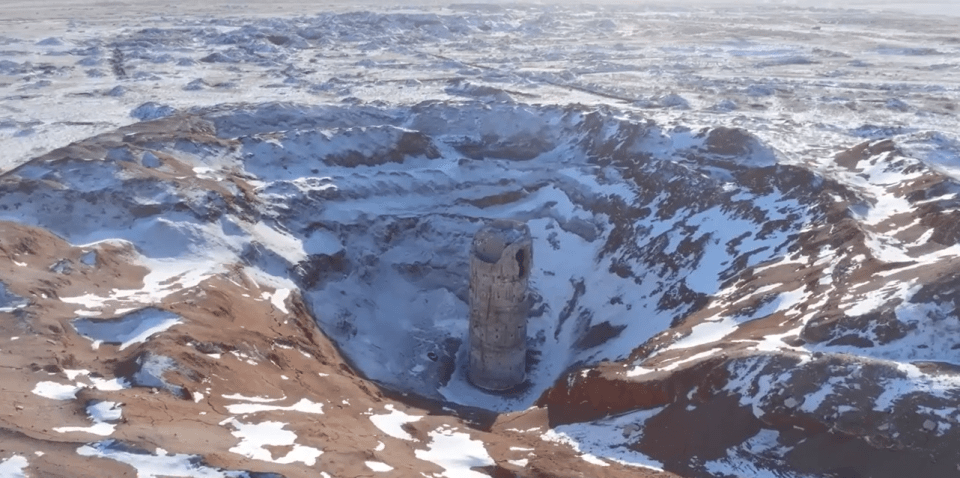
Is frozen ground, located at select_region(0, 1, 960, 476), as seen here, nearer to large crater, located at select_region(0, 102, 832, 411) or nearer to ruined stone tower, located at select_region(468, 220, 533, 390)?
large crater, located at select_region(0, 102, 832, 411)

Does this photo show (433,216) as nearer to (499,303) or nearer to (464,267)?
(464,267)

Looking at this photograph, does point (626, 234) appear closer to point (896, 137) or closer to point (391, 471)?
point (896, 137)

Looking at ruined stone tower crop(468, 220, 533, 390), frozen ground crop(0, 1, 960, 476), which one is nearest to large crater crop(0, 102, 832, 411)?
frozen ground crop(0, 1, 960, 476)

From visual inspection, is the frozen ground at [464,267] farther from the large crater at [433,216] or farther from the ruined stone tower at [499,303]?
the ruined stone tower at [499,303]

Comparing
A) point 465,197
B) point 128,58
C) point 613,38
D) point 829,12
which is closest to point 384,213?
point 465,197

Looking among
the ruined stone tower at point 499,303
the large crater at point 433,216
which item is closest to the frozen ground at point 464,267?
the large crater at point 433,216
